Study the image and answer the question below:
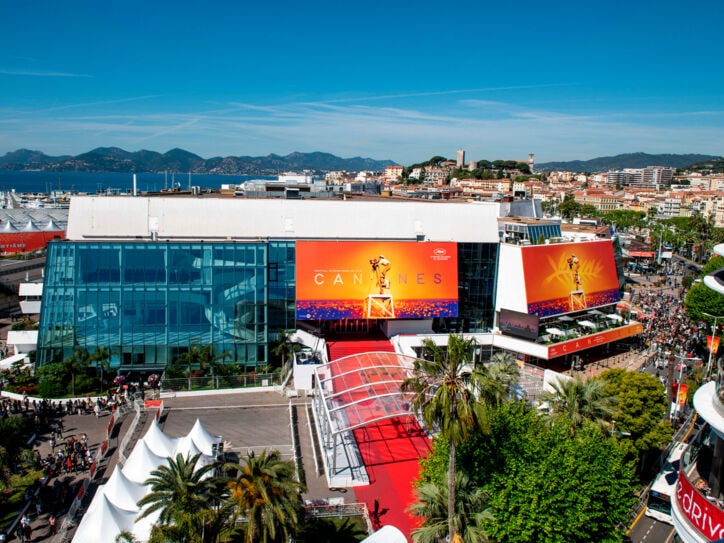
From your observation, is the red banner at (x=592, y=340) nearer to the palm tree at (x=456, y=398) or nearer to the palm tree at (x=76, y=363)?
the palm tree at (x=456, y=398)

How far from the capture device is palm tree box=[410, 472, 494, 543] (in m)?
21.5

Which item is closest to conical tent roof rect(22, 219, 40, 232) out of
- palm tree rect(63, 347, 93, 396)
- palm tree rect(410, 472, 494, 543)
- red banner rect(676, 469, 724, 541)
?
palm tree rect(63, 347, 93, 396)

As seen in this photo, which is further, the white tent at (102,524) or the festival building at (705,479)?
the white tent at (102,524)

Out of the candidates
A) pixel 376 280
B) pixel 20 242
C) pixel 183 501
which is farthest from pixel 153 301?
pixel 20 242

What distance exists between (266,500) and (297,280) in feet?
90.9

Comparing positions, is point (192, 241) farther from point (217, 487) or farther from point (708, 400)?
point (708, 400)

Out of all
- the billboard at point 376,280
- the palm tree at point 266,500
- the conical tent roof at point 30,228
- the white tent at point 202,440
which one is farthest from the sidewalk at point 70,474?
the conical tent roof at point 30,228

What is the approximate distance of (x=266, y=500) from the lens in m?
19.4

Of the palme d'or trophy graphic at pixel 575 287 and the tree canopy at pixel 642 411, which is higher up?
the palme d'or trophy graphic at pixel 575 287

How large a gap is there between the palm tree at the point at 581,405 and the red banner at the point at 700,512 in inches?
448

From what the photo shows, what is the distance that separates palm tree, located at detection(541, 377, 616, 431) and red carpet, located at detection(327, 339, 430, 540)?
8.42m

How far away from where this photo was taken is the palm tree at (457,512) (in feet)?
70.6

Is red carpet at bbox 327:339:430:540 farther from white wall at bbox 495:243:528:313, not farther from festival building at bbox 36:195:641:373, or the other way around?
→ white wall at bbox 495:243:528:313

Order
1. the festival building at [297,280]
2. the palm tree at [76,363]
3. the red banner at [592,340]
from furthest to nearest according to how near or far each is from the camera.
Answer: the red banner at [592,340], the festival building at [297,280], the palm tree at [76,363]
